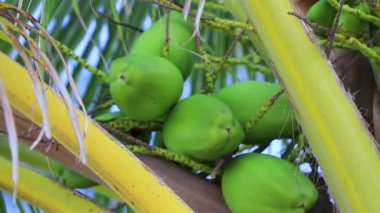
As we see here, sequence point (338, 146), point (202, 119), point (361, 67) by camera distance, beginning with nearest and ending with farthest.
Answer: point (338, 146), point (202, 119), point (361, 67)

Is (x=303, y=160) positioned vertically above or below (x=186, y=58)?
below

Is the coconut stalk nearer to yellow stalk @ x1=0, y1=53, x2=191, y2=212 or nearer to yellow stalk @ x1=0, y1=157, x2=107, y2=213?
yellow stalk @ x1=0, y1=53, x2=191, y2=212

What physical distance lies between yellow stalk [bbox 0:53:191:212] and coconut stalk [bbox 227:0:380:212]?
16 centimetres

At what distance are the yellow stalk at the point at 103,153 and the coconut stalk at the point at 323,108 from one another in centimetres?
16

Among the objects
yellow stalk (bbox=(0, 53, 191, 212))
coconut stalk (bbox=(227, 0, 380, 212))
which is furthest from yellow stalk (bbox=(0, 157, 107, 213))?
coconut stalk (bbox=(227, 0, 380, 212))

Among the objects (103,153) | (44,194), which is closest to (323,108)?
(103,153)

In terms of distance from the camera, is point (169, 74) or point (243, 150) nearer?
point (169, 74)

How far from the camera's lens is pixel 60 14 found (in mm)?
1517

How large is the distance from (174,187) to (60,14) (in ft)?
2.20

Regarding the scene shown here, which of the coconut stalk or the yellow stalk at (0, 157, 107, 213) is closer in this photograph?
the coconut stalk

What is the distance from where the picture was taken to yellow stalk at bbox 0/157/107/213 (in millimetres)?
947

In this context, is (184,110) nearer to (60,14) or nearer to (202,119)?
(202,119)

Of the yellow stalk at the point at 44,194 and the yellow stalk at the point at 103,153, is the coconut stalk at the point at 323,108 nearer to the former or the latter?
the yellow stalk at the point at 103,153

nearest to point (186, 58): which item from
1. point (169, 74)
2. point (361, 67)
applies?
point (169, 74)
